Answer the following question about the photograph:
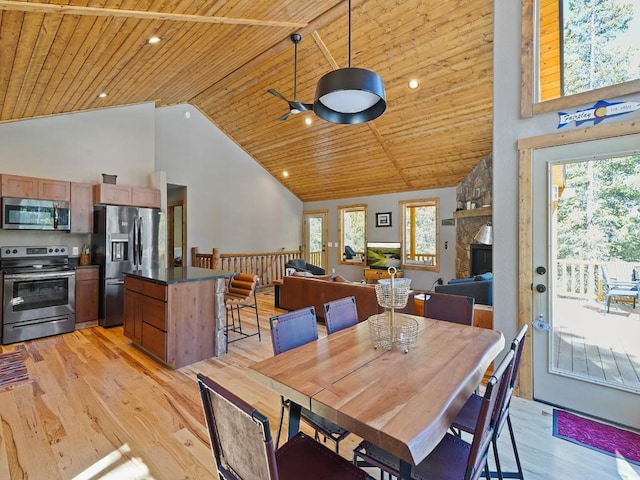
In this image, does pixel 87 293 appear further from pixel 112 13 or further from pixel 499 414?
pixel 499 414

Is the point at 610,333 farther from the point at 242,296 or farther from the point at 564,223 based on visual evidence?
the point at 242,296

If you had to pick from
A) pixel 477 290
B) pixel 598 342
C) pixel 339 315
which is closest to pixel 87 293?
pixel 339 315

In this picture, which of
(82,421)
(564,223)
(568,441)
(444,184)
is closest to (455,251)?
(444,184)

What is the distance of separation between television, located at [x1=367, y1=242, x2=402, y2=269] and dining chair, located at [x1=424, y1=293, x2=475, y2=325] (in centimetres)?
547

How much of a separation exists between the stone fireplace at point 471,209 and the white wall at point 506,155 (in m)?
3.44

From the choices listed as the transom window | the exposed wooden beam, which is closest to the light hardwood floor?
the transom window

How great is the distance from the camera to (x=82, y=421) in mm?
2406

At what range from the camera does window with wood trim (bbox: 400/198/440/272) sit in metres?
7.85

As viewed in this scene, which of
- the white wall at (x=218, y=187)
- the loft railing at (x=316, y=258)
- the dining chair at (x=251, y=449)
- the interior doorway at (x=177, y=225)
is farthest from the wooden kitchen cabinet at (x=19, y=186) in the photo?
the loft railing at (x=316, y=258)

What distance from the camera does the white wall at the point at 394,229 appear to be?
291 inches

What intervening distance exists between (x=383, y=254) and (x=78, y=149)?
673 cm

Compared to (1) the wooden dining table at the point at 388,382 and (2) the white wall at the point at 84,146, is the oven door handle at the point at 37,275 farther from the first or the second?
(1) the wooden dining table at the point at 388,382

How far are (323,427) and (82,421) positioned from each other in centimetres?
201

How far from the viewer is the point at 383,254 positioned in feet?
27.8
